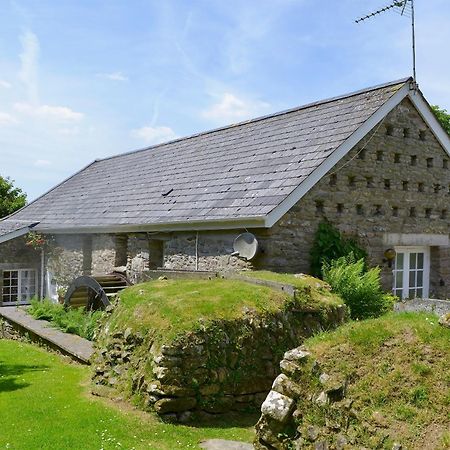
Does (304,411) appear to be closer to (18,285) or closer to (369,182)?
(369,182)

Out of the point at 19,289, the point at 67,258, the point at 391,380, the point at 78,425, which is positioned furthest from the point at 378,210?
the point at 19,289

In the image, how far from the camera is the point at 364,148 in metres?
13.0

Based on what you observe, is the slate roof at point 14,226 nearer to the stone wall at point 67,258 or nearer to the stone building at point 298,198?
the stone wall at point 67,258

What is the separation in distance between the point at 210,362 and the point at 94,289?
7.78 m

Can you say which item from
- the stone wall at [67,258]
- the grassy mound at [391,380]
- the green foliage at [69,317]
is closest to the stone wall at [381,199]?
the green foliage at [69,317]

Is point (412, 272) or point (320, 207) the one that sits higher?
point (320, 207)

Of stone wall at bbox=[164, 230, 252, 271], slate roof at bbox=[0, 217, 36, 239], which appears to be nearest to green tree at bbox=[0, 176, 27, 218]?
slate roof at bbox=[0, 217, 36, 239]

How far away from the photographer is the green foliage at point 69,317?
13.1 meters

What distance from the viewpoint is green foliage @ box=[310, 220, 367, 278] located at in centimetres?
1202

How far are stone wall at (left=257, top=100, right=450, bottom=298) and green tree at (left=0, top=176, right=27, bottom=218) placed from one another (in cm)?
2968

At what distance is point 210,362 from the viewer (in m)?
7.47

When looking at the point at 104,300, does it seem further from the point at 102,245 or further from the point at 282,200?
the point at 282,200

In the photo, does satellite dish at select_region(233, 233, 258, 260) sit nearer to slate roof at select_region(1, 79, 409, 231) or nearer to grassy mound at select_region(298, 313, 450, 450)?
slate roof at select_region(1, 79, 409, 231)

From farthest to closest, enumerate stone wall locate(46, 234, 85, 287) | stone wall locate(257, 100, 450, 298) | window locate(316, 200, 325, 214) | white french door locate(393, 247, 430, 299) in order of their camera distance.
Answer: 1. stone wall locate(46, 234, 85, 287)
2. white french door locate(393, 247, 430, 299)
3. window locate(316, 200, 325, 214)
4. stone wall locate(257, 100, 450, 298)
